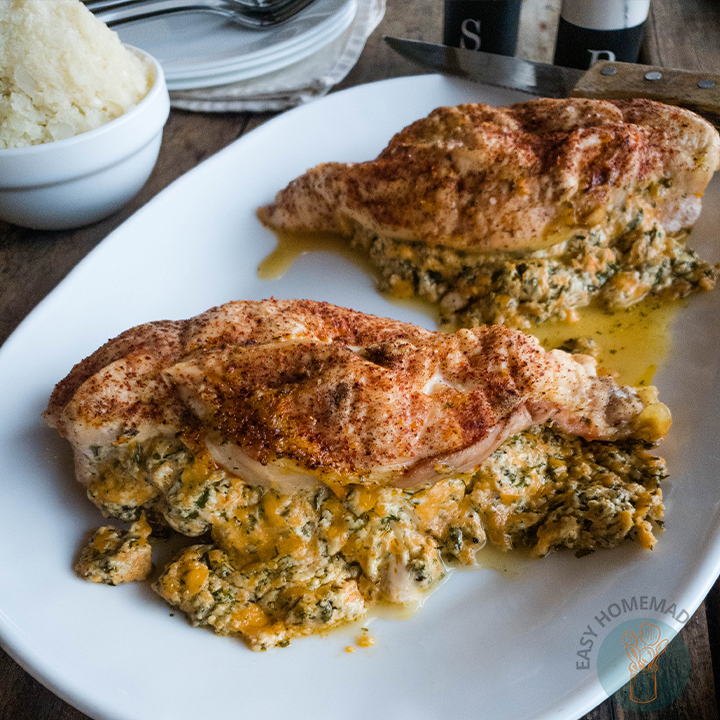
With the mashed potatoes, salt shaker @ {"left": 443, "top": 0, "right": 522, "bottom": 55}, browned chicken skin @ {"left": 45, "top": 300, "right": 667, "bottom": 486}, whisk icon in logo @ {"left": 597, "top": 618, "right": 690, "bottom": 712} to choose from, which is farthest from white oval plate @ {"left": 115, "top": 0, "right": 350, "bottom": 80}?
whisk icon in logo @ {"left": 597, "top": 618, "right": 690, "bottom": 712}

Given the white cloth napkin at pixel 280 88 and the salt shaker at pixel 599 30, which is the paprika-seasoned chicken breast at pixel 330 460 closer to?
the salt shaker at pixel 599 30

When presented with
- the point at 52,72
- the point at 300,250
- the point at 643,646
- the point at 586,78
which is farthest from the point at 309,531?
the point at 586,78

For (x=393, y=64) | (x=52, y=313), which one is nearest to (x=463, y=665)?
(x=52, y=313)

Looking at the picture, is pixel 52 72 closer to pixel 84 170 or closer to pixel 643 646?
pixel 84 170

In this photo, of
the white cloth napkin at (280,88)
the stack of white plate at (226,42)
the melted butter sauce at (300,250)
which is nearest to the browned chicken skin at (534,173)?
the melted butter sauce at (300,250)

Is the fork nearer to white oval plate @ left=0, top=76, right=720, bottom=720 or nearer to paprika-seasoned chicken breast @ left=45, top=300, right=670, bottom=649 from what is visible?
white oval plate @ left=0, top=76, right=720, bottom=720
